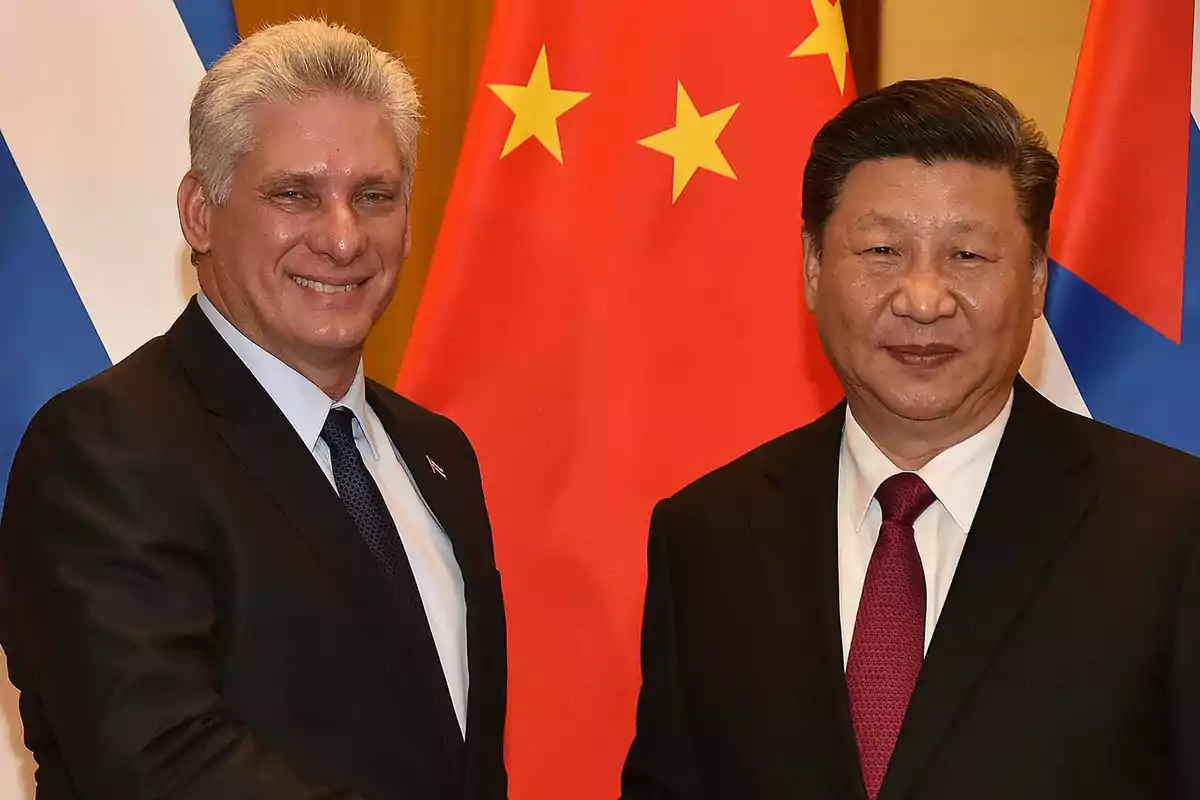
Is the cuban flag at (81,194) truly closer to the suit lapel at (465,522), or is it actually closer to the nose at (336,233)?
the suit lapel at (465,522)

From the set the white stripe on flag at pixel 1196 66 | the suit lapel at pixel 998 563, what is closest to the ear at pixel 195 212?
the suit lapel at pixel 998 563

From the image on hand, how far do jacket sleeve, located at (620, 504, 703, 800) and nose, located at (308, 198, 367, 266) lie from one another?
0.57m

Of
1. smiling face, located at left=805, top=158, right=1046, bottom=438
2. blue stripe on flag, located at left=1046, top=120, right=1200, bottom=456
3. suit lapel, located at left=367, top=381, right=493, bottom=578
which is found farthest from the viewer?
blue stripe on flag, located at left=1046, top=120, right=1200, bottom=456

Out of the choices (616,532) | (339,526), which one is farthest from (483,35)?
(339,526)

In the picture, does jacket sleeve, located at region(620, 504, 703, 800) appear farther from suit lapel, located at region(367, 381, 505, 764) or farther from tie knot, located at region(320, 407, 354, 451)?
tie knot, located at region(320, 407, 354, 451)

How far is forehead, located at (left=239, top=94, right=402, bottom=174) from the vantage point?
5.87 ft

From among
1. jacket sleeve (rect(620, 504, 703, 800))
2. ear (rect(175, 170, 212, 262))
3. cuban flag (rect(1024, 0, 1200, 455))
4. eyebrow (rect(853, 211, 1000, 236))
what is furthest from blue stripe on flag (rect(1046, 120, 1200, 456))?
ear (rect(175, 170, 212, 262))

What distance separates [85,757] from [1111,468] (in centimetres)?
120

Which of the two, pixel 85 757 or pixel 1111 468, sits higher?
pixel 85 757

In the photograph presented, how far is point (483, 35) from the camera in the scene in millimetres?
2920

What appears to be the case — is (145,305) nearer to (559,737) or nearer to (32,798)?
(32,798)

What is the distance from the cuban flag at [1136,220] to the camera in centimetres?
244

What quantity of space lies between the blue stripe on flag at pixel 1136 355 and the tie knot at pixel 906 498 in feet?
2.84

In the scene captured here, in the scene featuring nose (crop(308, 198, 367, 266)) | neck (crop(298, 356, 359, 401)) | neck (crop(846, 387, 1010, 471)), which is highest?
nose (crop(308, 198, 367, 266))
